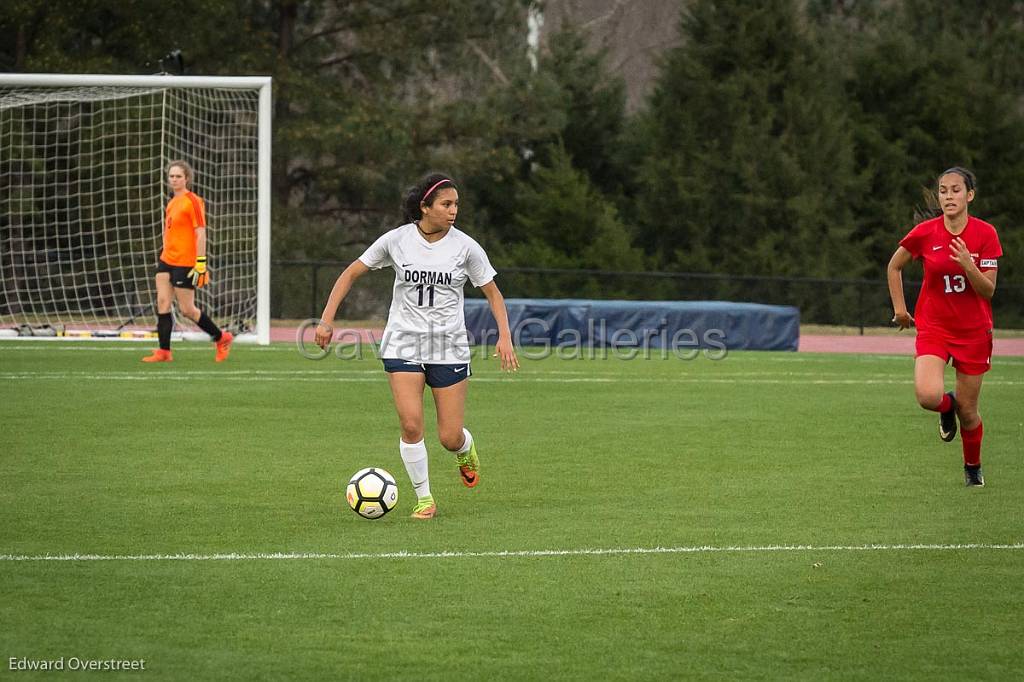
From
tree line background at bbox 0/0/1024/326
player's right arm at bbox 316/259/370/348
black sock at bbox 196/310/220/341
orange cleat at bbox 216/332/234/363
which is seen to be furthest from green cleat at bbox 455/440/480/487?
tree line background at bbox 0/0/1024/326

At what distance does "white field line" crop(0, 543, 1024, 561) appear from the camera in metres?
6.90

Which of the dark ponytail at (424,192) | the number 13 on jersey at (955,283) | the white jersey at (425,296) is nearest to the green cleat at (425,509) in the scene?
the white jersey at (425,296)

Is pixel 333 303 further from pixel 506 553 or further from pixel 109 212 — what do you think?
pixel 109 212

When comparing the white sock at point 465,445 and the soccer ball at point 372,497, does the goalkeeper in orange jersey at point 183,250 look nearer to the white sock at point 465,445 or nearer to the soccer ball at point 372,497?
the white sock at point 465,445

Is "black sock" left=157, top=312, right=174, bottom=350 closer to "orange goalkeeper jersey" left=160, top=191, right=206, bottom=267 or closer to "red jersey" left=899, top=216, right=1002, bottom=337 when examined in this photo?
"orange goalkeeper jersey" left=160, top=191, right=206, bottom=267

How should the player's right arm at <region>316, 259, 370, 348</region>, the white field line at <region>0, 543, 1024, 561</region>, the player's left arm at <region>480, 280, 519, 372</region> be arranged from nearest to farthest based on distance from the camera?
the white field line at <region>0, 543, 1024, 561</region> → the player's right arm at <region>316, 259, 370, 348</region> → the player's left arm at <region>480, 280, 519, 372</region>

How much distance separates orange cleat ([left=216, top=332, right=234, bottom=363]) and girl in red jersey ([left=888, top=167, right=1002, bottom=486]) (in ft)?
36.4

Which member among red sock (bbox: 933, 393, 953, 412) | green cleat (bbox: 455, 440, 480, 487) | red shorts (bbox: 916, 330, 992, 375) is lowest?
green cleat (bbox: 455, 440, 480, 487)

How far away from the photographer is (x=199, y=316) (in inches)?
706

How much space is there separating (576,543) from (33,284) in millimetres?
20472

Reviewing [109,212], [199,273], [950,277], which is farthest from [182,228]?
[109,212]

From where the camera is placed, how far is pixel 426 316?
26.9 feet

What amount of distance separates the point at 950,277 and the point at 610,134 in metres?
39.3

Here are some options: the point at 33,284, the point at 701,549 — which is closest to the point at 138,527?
the point at 701,549
